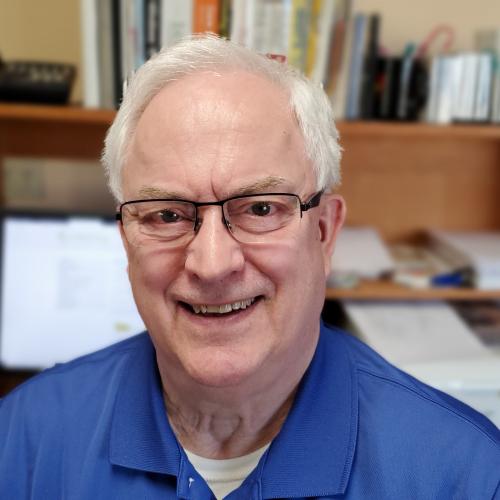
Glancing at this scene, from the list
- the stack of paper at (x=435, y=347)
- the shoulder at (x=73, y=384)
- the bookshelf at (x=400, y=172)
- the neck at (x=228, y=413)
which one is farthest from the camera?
the bookshelf at (x=400, y=172)

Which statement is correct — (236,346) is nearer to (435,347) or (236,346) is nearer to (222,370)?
(222,370)

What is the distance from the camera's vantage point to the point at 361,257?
1.68 metres

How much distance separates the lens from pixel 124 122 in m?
0.88

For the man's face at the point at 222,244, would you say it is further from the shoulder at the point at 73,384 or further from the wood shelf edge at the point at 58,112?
the wood shelf edge at the point at 58,112

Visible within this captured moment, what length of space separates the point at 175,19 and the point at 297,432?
0.94 metres

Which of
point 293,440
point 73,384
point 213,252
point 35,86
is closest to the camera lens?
point 213,252

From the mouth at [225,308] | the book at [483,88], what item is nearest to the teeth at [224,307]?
the mouth at [225,308]

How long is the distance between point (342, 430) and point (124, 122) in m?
0.53

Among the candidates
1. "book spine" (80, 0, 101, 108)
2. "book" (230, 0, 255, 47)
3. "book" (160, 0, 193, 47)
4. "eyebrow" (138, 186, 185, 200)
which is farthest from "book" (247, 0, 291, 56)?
"eyebrow" (138, 186, 185, 200)

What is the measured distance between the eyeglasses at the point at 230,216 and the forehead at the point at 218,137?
2 centimetres

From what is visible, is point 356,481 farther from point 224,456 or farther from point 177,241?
point 177,241

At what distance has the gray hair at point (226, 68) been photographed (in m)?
0.84

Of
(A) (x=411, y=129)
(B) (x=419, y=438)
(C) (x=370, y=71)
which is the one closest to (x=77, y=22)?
(C) (x=370, y=71)

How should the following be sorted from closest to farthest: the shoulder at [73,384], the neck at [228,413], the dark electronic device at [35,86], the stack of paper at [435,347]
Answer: the neck at [228,413]
the shoulder at [73,384]
the stack of paper at [435,347]
the dark electronic device at [35,86]
